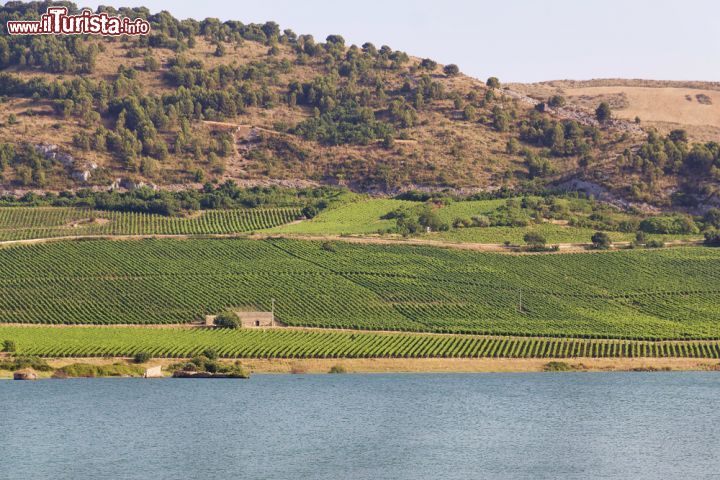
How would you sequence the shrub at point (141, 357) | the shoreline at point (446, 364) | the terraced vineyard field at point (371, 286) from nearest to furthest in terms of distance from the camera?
the shrub at point (141, 357)
the shoreline at point (446, 364)
the terraced vineyard field at point (371, 286)

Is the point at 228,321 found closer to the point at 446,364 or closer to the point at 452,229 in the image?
the point at 446,364

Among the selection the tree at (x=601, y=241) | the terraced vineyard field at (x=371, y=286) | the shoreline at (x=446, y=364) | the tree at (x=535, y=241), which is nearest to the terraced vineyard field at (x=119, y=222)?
the terraced vineyard field at (x=371, y=286)

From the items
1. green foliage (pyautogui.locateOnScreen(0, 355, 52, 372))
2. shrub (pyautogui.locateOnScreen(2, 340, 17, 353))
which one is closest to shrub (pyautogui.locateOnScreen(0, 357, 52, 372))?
green foliage (pyautogui.locateOnScreen(0, 355, 52, 372))

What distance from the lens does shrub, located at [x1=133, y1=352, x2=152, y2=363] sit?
115 m

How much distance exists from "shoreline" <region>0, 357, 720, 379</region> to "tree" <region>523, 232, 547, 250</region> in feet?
139

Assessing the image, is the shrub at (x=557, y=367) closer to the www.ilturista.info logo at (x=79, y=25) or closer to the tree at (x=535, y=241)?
the tree at (x=535, y=241)

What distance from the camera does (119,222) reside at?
174875 mm

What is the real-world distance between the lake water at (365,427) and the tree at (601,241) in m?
49.4

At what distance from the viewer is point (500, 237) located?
16938 centimetres

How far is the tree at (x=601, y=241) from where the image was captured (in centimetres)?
16488

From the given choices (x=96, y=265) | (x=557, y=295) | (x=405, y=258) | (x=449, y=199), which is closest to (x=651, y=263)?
(x=557, y=295)

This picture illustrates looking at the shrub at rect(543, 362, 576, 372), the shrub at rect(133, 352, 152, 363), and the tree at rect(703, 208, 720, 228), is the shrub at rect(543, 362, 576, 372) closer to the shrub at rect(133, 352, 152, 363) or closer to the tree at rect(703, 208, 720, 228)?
the shrub at rect(133, 352, 152, 363)

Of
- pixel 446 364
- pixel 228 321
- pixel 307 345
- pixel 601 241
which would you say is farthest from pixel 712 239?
pixel 228 321

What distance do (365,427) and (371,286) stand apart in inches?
2329
